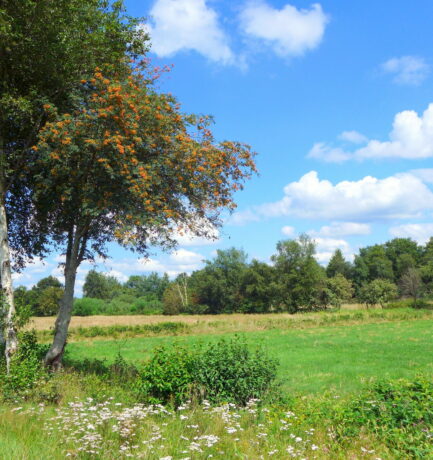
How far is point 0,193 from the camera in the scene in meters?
12.5

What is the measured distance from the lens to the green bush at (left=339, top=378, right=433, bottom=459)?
21.5ft

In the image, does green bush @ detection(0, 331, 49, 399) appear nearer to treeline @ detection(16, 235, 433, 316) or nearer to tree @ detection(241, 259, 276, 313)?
treeline @ detection(16, 235, 433, 316)

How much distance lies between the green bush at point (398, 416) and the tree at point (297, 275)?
257 feet

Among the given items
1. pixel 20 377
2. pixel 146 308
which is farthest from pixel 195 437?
pixel 146 308

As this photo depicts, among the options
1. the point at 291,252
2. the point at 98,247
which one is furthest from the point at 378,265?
the point at 98,247

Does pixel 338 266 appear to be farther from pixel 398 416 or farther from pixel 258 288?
pixel 398 416

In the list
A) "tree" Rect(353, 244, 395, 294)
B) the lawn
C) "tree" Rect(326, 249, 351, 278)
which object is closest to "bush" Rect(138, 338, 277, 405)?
the lawn

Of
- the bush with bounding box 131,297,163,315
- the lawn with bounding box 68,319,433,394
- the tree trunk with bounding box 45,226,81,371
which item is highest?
the tree trunk with bounding box 45,226,81,371

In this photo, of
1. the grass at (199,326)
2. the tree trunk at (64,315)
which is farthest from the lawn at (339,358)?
the grass at (199,326)

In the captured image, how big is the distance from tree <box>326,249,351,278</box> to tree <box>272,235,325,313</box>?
3058 centimetres

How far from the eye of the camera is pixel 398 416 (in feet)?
23.9

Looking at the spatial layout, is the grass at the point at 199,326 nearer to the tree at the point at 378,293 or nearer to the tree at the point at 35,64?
the tree at the point at 35,64

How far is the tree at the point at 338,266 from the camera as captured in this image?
11906 centimetres

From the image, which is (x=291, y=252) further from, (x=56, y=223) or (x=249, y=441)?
(x=249, y=441)
